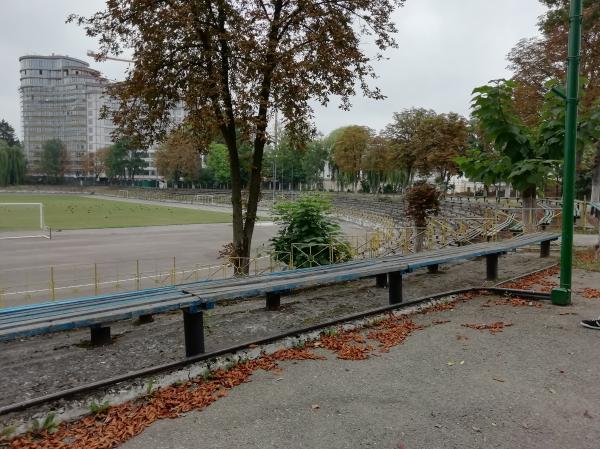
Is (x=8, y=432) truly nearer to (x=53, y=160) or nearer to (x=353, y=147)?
(x=353, y=147)

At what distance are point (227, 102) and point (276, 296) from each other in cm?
667

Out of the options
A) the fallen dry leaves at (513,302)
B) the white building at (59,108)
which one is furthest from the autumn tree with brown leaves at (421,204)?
the white building at (59,108)

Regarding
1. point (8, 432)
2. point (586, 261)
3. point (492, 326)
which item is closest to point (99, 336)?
point (8, 432)

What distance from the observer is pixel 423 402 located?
3.89 m

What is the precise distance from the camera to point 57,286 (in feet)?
52.8

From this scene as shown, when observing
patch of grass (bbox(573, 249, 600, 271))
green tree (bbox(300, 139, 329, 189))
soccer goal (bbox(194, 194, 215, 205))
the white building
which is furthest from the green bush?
the white building

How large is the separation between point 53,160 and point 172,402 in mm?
144924

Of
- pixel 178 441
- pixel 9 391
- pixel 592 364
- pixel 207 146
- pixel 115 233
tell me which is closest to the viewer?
pixel 178 441

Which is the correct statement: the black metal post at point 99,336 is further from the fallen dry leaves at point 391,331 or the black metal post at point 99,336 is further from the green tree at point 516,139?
the green tree at point 516,139

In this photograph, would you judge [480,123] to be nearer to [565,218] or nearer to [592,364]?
[565,218]

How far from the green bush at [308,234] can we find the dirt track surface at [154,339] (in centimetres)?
487

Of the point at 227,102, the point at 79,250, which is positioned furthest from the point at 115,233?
the point at 227,102

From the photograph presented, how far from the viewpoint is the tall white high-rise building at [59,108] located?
15688 centimetres

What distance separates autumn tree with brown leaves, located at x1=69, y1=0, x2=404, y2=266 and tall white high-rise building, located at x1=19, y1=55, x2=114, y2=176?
154418 mm
